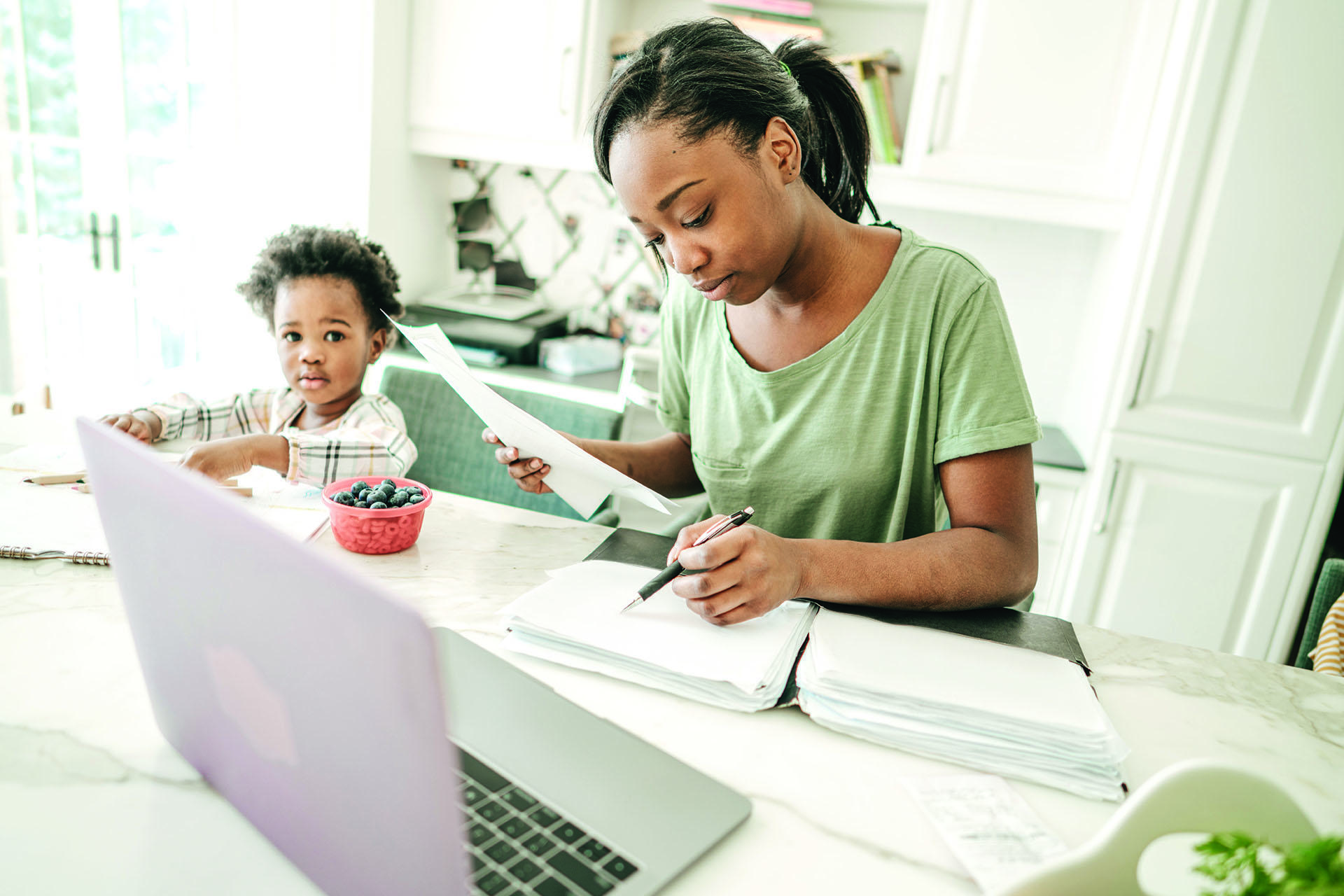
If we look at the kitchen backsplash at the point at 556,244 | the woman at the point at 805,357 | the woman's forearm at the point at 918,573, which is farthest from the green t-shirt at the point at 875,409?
the kitchen backsplash at the point at 556,244

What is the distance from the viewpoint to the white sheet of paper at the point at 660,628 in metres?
0.71

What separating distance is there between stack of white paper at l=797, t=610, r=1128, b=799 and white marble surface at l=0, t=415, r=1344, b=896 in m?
0.02

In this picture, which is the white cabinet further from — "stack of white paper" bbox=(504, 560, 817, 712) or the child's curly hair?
"stack of white paper" bbox=(504, 560, 817, 712)

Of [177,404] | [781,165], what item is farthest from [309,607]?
[177,404]

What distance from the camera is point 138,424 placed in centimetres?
123

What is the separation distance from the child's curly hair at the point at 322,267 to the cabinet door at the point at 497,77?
1.14m

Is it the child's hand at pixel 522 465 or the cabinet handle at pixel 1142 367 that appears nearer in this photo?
the child's hand at pixel 522 465

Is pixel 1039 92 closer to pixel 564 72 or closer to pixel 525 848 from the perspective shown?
pixel 564 72

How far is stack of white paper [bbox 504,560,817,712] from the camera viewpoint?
690 millimetres

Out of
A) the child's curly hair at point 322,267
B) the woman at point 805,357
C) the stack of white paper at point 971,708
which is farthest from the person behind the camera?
the child's curly hair at point 322,267

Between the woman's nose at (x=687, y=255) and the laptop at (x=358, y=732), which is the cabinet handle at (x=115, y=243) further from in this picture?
the laptop at (x=358, y=732)

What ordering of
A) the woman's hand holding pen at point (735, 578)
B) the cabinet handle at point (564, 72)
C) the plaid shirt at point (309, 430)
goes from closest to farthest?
the woman's hand holding pen at point (735, 578)
the plaid shirt at point (309, 430)
the cabinet handle at point (564, 72)

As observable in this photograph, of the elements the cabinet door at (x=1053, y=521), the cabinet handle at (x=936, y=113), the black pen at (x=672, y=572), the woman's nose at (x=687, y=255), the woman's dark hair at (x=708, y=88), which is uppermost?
the cabinet handle at (x=936, y=113)

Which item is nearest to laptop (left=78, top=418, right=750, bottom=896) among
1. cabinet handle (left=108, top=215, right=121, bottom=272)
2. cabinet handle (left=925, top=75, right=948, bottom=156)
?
cabinet handle (left=925, top=75, right=948, bottom=156)
